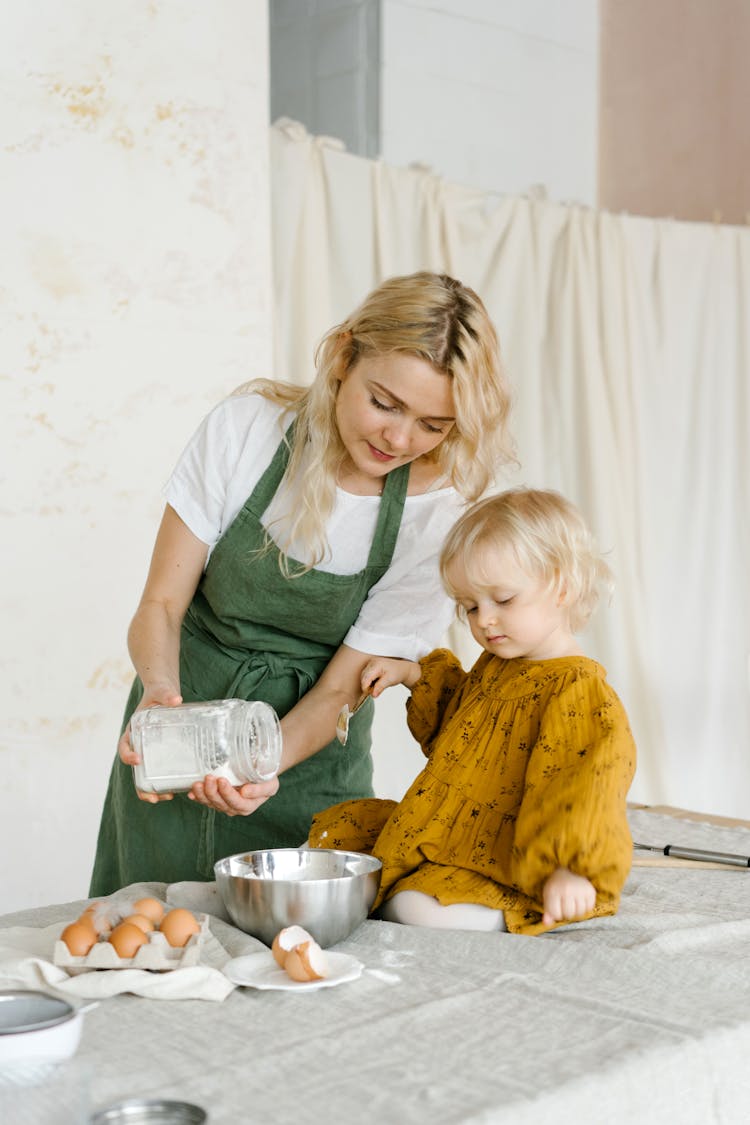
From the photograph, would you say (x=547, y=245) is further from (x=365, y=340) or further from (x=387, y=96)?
→ (x=365, y=340)

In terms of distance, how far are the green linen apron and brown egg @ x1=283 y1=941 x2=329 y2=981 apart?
660 millimetres

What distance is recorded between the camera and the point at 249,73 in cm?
275

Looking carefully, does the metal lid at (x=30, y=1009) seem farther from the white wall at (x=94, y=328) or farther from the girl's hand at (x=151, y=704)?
the white wall at (x=94, y=328)

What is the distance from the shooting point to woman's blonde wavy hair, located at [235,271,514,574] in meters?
1.57

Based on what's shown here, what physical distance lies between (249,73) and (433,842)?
6.33 feet

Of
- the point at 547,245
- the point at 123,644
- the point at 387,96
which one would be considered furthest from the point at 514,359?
the point at 123,644

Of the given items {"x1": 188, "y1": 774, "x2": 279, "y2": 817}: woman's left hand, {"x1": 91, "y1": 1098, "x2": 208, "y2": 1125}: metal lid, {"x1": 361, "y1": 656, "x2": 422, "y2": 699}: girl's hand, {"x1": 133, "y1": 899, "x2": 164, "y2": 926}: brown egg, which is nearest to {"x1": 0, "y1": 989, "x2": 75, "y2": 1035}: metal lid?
{"x1": 91, "y1": 1098, "x2": 208, "y2": 1125}: metal lid

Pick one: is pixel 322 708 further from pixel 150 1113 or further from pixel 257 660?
pixel 150 1113

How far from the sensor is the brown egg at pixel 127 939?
3.82 feet

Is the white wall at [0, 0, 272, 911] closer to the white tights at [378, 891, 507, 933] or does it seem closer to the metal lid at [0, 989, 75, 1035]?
the white tights at [378, 891, 507, 933]

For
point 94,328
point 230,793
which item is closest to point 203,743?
point 230,793

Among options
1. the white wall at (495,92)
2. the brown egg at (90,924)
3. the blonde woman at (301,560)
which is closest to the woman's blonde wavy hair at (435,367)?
the blonde woman at (301,560)

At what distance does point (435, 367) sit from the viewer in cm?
156

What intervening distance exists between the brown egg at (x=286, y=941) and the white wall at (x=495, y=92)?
2.92 metres
